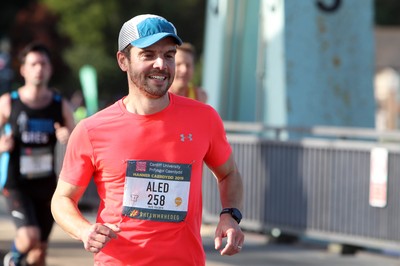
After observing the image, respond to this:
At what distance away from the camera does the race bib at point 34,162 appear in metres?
9.09

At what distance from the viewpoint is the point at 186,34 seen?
6769 centimetres

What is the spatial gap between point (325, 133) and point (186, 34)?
2215 inches

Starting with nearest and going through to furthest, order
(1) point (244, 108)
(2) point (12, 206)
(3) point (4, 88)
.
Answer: (2) point (12, 206)
(1) point (244, 108)
(3) point (4, 88)

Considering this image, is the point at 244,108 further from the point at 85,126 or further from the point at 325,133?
the point at 85,126

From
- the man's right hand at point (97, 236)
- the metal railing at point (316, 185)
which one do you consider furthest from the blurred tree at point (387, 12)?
the man's right hand at point (97, 236)

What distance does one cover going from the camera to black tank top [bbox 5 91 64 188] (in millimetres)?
9016

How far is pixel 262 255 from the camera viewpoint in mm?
11727

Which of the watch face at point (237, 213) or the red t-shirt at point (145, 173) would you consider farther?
the watch face at point (237, 213)

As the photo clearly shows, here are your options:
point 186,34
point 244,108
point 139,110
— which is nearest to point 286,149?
point 244,108

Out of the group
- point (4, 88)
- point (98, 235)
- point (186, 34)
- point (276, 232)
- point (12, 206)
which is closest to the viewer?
point (98, 235)

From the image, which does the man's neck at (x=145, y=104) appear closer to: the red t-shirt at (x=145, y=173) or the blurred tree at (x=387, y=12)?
the red t-shirt at (x=145, y=173)

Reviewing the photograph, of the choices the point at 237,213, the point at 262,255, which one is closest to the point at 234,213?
the point at 237,213

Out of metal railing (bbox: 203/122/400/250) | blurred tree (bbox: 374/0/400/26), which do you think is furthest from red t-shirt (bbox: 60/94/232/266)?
blurred tree (bbox: 374/0/400/26)

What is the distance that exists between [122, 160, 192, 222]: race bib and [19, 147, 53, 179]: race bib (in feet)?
14.2
